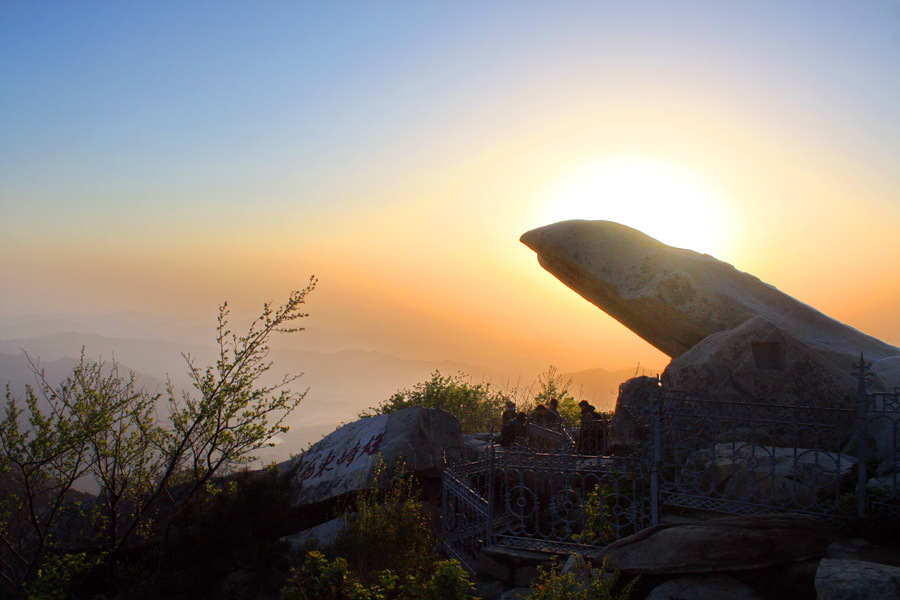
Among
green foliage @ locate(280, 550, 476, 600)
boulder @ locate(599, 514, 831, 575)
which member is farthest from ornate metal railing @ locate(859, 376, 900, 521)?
green foliage @ locate(280, 550, 476, 600)

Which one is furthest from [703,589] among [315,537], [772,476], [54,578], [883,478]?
[54,578]

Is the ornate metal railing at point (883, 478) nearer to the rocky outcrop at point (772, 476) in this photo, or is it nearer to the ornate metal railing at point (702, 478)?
the ornate metal railing at point (702, 478)

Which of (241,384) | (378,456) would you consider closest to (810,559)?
(378,456)

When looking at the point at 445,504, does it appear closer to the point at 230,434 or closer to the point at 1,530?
the point at 230,434

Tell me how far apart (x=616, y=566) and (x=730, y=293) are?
8.34 metres

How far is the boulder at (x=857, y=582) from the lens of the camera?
15.7 ft

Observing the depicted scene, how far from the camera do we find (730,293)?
13.2 m

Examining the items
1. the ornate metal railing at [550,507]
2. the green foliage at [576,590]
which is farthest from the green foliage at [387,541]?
the green foliage at [576,590]

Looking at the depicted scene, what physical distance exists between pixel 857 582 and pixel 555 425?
360 inches

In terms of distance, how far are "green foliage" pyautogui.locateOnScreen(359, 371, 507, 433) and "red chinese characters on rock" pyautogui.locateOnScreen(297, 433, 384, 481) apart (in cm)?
665

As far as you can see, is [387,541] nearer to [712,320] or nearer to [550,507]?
[550,507]

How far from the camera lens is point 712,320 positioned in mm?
12812

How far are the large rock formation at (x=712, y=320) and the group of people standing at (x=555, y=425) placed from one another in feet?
7.23

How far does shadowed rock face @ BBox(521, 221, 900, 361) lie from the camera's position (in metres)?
12.8
